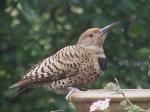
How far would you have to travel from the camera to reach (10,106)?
6484 mm

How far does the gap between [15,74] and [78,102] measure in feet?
11.6

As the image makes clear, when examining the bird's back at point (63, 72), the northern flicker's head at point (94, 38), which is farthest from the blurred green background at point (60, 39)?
the bird's back at point (63, 72)

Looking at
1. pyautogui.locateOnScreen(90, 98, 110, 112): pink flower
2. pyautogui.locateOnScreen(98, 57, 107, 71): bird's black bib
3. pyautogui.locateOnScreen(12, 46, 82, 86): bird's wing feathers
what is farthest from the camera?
pyautogui.locateOnScreen(98, 57, 107, 71): bird's black bib

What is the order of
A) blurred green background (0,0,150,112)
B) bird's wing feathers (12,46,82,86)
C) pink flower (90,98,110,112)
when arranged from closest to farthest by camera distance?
pink flower (90,98,110,112) < bird's wing feathers (12,46,82,86) < blurred green background (0,0,150,112)

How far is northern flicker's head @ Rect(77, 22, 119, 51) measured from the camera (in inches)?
195

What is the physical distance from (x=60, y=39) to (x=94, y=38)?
1407 mm

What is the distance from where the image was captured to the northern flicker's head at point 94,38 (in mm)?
4957

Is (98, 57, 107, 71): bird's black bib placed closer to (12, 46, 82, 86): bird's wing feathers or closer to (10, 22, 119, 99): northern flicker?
(10, 22, 119, 99): northern flicker

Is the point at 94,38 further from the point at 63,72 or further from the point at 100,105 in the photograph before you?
the point at 100,105

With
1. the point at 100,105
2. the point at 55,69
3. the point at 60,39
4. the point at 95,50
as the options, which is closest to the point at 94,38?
the point at 95,50

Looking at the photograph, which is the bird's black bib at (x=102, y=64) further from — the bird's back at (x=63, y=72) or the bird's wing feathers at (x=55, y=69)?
the bird's wing feathers at (x=55, y=69)

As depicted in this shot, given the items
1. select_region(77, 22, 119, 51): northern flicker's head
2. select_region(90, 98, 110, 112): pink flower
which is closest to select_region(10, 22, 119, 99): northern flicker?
select_region(77, 22, 119, 51): northern flicker's head

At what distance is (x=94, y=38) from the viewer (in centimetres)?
499

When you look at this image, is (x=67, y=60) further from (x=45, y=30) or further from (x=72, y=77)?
(x=45, y=30)
